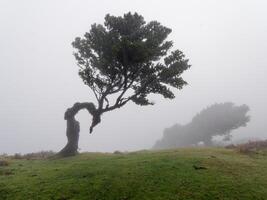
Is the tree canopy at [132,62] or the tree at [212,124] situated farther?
the tree at [212,124]

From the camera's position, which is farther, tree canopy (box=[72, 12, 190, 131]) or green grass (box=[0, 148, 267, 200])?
tree canopy (box=[72, 12, 190, 131])

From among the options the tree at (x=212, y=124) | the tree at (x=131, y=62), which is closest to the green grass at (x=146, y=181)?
the tree at (x=131, y=62)

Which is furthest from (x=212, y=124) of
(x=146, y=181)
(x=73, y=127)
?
(x=146, y=181)

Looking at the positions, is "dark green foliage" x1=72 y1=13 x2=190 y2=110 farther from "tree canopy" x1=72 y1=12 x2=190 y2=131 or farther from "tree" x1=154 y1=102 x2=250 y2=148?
"tree" x1=154 y1=102 x2=250 y2=148

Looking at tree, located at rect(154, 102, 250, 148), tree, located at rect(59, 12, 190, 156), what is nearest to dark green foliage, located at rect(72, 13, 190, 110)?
tree, located at rect(59, 12, 190, 156)

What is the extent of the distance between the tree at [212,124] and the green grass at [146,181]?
60.4 m

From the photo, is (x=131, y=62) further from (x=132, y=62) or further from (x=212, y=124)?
(x=212, y=124)

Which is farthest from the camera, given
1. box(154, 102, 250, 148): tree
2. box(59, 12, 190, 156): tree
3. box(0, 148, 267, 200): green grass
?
box(154, 102, 250, 148): tree

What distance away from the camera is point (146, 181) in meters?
15.5

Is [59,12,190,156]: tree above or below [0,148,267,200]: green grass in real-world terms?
above

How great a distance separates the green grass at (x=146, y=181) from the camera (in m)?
13.9

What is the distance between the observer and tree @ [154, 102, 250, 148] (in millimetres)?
78500

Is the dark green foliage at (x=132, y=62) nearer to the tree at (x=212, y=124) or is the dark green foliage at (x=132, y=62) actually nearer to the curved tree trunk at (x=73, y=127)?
the curved tree trunk at (x=73, y=127)

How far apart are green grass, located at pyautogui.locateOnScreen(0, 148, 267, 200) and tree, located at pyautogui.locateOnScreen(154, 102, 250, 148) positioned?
198 ft
